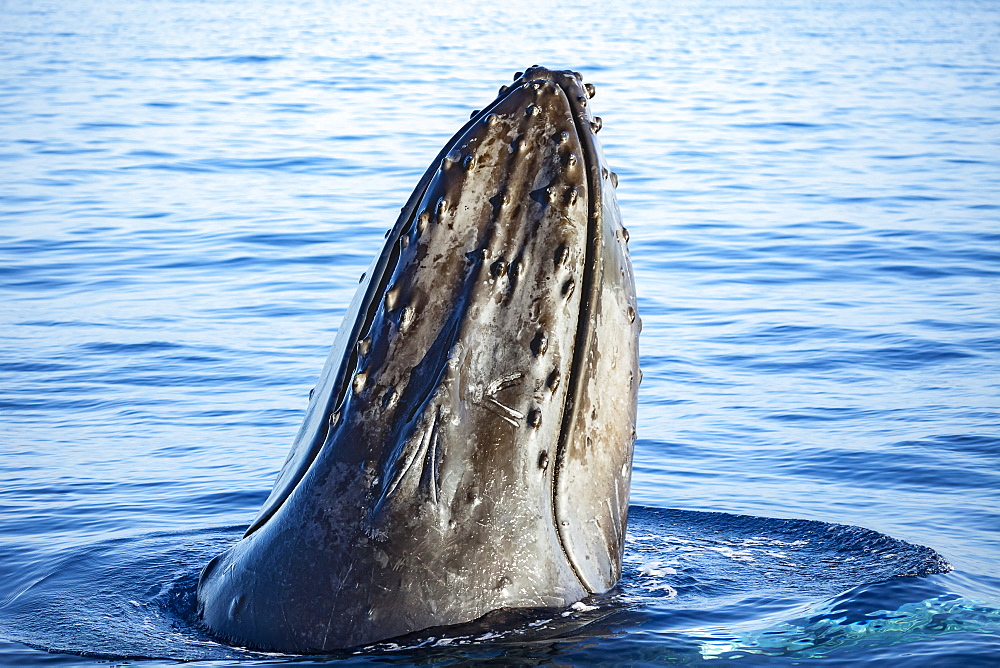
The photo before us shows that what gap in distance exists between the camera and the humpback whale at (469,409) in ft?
14.6

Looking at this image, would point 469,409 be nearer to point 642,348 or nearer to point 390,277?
point 390,277

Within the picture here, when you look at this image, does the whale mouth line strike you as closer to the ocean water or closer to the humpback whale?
the humpback whale

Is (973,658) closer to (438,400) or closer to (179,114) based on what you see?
(438,400)

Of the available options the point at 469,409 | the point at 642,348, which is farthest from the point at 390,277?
the point at 642,348

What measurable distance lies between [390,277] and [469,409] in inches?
21.1

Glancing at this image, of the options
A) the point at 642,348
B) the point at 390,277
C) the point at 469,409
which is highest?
the point at 390,277

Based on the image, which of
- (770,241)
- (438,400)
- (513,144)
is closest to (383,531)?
(438,400)

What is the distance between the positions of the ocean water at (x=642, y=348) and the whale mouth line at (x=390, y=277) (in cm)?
69

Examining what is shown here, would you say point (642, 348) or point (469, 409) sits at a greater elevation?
point (469, 409)

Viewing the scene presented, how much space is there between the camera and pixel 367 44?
55125 millimetres

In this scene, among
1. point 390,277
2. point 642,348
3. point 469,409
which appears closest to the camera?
point 469,409

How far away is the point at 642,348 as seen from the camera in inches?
521

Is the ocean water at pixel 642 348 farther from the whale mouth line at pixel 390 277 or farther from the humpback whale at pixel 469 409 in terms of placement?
the whale mouth line at pixel 390 277

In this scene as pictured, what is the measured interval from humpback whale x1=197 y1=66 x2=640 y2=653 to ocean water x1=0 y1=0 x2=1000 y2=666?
0.72 feet
